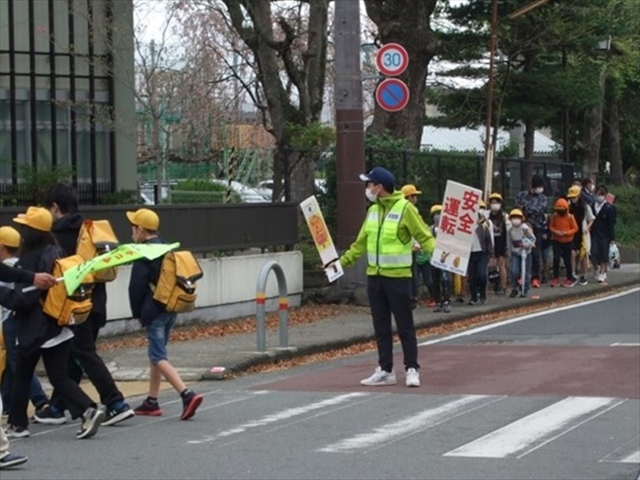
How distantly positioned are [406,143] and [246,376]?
12.0m

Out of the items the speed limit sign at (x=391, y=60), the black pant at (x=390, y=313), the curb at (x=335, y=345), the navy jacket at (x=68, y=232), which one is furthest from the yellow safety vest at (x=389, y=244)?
the speed limit sign at (x=391, y=60)

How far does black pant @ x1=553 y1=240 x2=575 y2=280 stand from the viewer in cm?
2597

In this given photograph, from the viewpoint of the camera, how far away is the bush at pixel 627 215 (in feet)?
137

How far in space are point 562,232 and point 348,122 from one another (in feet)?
23.0

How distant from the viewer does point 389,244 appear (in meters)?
12.7

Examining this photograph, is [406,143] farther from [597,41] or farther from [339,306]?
[597,41]

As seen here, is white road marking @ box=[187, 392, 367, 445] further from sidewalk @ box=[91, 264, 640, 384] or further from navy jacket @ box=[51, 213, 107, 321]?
sidewalk @ box=[91, 264, 640, 384]

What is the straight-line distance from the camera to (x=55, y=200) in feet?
36.6

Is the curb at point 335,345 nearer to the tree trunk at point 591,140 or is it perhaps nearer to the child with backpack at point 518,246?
the child with backpack at point 518,246

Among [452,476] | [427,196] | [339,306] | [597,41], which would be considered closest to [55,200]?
[452,476]

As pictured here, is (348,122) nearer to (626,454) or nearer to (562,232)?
(562,232)

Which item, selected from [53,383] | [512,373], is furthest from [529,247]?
[53,383]

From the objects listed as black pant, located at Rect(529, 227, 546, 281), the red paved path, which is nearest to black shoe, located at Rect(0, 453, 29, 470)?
the red paved path

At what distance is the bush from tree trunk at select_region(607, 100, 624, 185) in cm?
90
